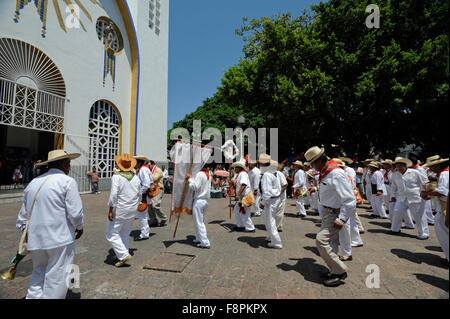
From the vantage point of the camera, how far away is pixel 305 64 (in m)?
14.6

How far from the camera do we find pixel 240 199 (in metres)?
6.16

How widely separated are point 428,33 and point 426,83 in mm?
2947

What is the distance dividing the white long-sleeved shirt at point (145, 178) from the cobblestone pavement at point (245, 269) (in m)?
1.15

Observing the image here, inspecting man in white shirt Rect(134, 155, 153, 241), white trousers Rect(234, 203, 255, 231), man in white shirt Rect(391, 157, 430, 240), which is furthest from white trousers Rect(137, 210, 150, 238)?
man in white shirt Rect(391, 157, 430, 240)

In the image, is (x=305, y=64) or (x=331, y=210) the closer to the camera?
(x=331, y=210)

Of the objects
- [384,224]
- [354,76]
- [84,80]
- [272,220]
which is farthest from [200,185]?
[354,76]

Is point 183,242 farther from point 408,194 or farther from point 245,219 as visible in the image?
point 408,194

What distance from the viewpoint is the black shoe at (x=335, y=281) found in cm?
326

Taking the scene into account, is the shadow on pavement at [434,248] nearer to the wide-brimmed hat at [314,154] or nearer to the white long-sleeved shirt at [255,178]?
the wide-brimmed hat at [314,154]

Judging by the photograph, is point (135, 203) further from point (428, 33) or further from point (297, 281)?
point (428, 33)

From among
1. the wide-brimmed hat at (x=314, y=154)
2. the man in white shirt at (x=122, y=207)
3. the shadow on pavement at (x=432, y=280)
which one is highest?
the wide-brimmed hat at (x=314, y=154)

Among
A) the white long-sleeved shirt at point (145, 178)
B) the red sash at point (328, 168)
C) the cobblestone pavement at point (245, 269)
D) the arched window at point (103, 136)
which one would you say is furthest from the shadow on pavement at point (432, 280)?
the arched window at point (103, 136)
